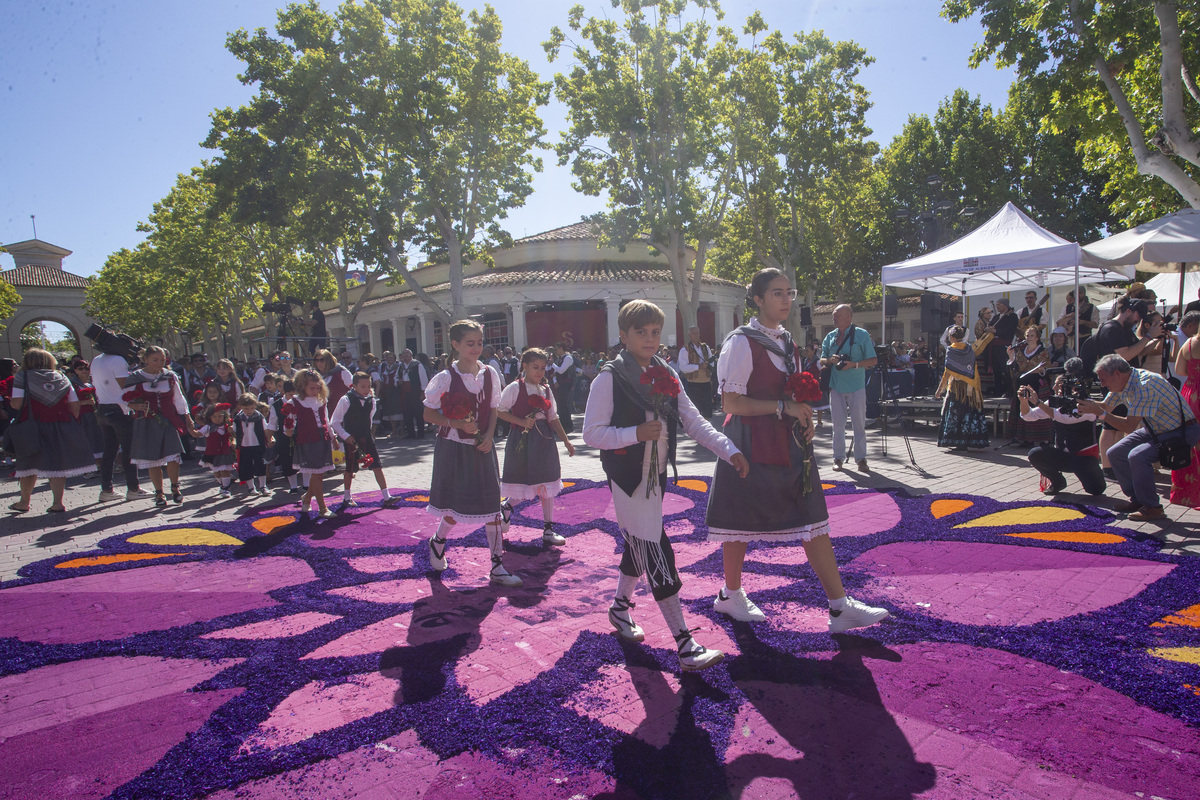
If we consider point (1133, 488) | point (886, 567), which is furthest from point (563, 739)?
point (1133, 488)

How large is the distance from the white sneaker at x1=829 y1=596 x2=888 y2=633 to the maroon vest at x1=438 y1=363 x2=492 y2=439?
8.99 feet

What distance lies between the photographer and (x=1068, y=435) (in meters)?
6.60

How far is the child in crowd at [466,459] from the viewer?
492 cm

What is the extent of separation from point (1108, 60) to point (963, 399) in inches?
297

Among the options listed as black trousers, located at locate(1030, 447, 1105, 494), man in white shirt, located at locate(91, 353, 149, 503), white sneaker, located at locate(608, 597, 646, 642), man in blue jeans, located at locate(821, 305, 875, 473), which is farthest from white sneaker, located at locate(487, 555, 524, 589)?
man in white shirt, located at locate(91, 353, 149, 503)

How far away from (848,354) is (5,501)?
11.3 metres

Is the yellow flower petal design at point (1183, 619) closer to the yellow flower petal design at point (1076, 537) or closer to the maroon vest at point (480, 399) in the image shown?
the yellow flower petal design at point (1076, 537)

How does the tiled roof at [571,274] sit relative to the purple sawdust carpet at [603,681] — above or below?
above

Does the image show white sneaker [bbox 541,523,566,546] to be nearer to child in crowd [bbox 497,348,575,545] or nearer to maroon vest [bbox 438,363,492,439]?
child in crowd [bbox 497,348,575,545]

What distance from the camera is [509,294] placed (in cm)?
2914

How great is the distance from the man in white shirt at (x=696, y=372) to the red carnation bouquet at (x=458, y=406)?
7906 mm

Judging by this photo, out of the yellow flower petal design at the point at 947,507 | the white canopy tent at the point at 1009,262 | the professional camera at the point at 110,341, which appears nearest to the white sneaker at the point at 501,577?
the yellow flower petal design at the point at 947,507

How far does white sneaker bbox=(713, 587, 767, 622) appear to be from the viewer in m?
3.94

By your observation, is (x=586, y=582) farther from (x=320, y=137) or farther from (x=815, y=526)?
(x=320, y=137)
